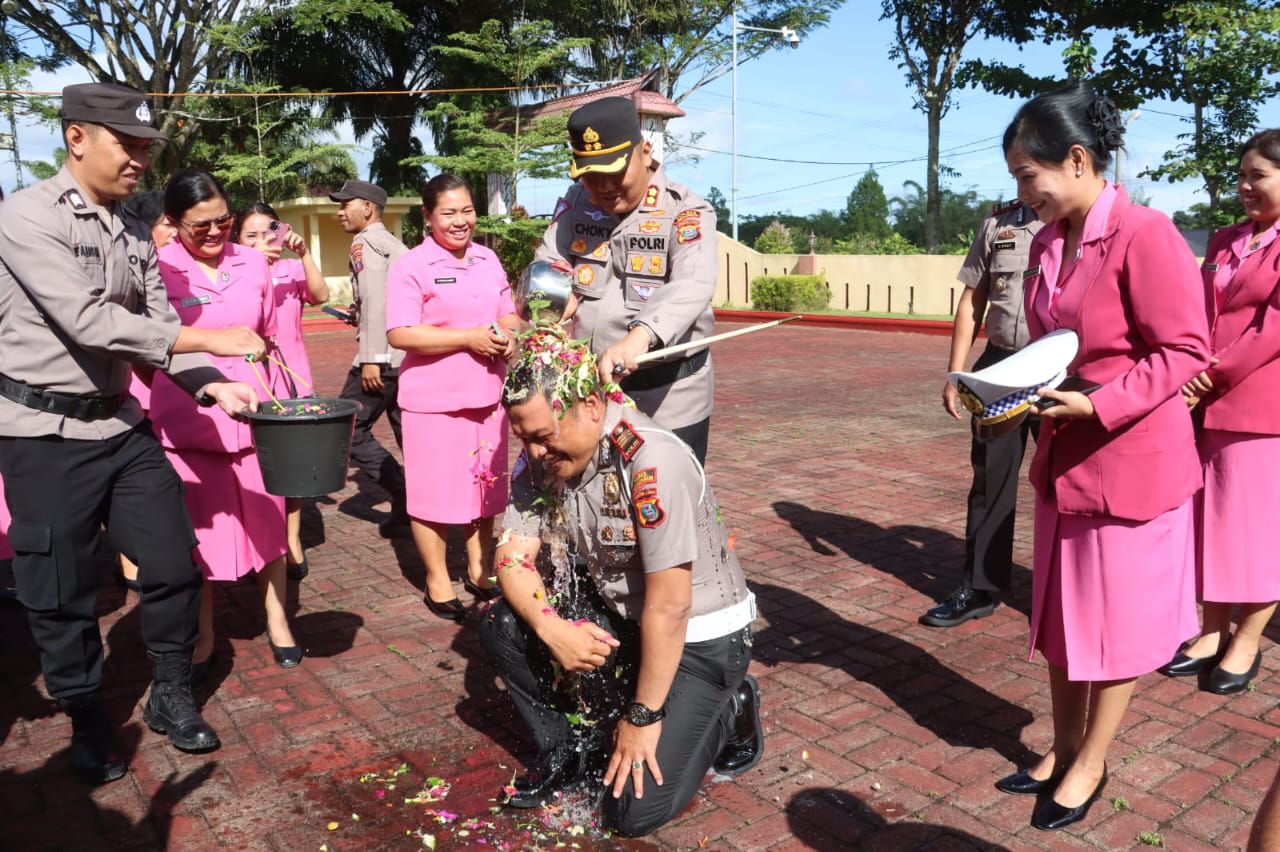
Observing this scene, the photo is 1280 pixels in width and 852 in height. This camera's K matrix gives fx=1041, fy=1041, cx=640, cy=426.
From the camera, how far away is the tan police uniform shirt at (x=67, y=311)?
11.1ft

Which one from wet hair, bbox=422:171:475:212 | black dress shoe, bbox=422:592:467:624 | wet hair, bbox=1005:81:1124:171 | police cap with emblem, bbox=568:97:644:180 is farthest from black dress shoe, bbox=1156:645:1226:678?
wet hair, bbox=422:171:475:212

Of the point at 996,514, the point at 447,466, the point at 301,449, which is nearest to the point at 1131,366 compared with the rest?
the point at 996,514

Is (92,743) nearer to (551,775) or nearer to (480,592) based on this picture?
(551,775)

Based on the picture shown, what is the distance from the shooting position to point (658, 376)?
3953 millimetres

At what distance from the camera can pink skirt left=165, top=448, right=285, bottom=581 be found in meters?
4.43

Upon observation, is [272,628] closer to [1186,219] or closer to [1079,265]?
[1079,265]

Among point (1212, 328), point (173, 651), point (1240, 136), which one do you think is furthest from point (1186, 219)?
point (173, 651)

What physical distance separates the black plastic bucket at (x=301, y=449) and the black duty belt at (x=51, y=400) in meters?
0.50

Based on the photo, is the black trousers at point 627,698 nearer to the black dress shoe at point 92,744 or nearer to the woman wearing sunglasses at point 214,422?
the black dress shoe at point 92,744

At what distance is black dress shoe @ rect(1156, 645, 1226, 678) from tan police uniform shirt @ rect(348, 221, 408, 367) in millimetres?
4303

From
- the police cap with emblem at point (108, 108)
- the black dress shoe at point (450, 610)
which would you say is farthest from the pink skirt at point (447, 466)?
the police cap with emblem at point (108, 108)

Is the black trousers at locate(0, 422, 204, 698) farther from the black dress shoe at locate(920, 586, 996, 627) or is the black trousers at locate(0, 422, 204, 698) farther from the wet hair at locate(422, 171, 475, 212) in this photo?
the black dress shoe at locate(920, 586, 996, 627)

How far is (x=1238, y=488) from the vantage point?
421 centimetres

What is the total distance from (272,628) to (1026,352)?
3384mm
